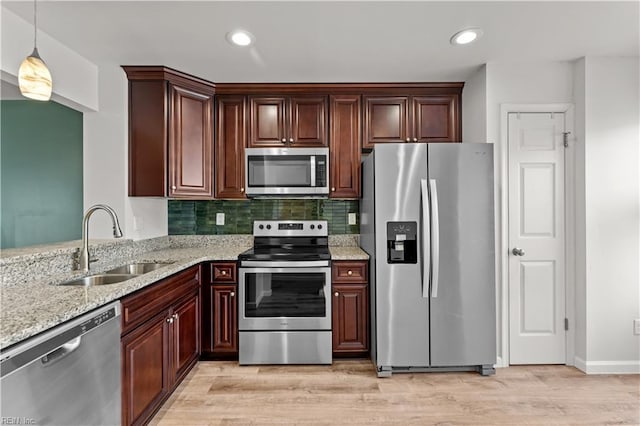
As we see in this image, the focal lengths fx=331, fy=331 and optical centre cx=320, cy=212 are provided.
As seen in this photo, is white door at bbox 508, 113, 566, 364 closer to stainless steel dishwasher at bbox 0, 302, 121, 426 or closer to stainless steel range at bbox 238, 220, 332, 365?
stainless steel range at bbox 238, 220, 332, 365

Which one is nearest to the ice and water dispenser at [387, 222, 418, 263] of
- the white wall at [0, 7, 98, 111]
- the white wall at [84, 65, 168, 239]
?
the white wall at [84, 65, 168, 239]

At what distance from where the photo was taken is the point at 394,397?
225cm

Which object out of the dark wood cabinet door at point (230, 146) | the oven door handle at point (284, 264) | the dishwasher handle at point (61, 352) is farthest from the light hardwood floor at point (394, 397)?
the dark wood cabinet door at point (230, 146)

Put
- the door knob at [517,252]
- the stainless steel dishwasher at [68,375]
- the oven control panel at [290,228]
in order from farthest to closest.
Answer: the oven control panel at [290,228] → the door knob at [517,252] → the stainless steel dishwasher at [68,375]

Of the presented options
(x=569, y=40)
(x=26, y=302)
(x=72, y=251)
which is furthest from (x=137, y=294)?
(x=569, y=40)

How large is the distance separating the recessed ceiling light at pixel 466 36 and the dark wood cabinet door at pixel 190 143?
210cm

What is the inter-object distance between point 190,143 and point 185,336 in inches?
63.3

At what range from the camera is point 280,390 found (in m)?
2.35

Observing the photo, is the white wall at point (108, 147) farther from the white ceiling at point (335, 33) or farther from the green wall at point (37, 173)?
the green wall at point (37, 173)

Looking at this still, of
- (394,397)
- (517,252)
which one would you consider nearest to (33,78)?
(394,397)

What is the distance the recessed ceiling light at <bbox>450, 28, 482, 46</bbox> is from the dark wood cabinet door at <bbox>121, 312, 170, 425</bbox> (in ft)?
8.66

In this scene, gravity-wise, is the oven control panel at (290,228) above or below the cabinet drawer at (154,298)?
above

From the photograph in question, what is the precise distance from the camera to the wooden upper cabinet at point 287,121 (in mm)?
3102

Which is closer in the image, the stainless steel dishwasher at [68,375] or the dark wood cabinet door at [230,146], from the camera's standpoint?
the stainless steel dishwasher at [68,375]
